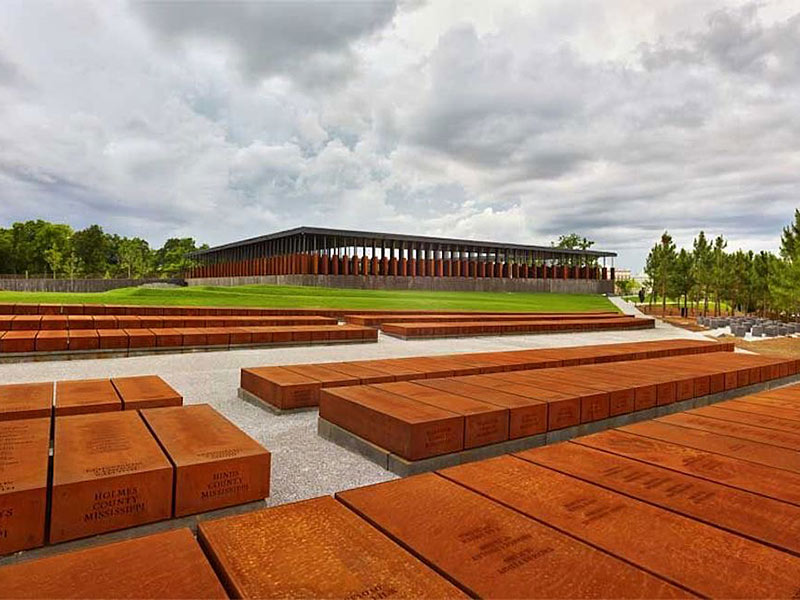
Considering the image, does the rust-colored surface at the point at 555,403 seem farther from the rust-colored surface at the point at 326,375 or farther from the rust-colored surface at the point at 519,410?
the rust-colored surface at the point at 326,375

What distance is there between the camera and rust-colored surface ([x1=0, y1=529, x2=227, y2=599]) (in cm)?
182

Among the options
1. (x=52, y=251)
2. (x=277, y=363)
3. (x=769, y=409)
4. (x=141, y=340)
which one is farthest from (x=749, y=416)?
(x=52, y=251)

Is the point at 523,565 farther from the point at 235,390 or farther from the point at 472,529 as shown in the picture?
the point at 235,390

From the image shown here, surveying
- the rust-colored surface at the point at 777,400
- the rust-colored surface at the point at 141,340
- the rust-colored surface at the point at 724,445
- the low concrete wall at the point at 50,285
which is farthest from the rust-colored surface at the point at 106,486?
the low concrete wall at the point at 50,285

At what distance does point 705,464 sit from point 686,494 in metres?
0.67

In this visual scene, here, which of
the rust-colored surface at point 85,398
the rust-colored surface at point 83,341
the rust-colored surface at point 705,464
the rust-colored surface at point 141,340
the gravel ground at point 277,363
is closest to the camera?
the rust-colored surface at point 705,464

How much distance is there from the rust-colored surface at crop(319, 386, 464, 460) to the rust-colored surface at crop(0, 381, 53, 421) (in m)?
2.50

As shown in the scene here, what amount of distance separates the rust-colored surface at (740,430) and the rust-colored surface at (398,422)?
198 centimetres

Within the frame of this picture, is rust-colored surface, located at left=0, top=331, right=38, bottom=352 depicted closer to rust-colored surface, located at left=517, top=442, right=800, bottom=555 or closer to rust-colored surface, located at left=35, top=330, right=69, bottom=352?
rust-colored surface, located at left=35, top=330, right=69, bottom=352

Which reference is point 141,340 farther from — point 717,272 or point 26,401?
point 717,272

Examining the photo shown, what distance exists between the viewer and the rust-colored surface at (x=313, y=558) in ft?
6.13

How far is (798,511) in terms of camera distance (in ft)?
8.64

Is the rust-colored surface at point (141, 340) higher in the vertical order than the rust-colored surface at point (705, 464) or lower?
lower

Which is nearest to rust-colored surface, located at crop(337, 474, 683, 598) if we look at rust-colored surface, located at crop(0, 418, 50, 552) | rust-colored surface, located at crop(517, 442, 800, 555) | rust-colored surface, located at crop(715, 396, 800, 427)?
rust-colored surface, located at crop(517, 442, 800, 555)
